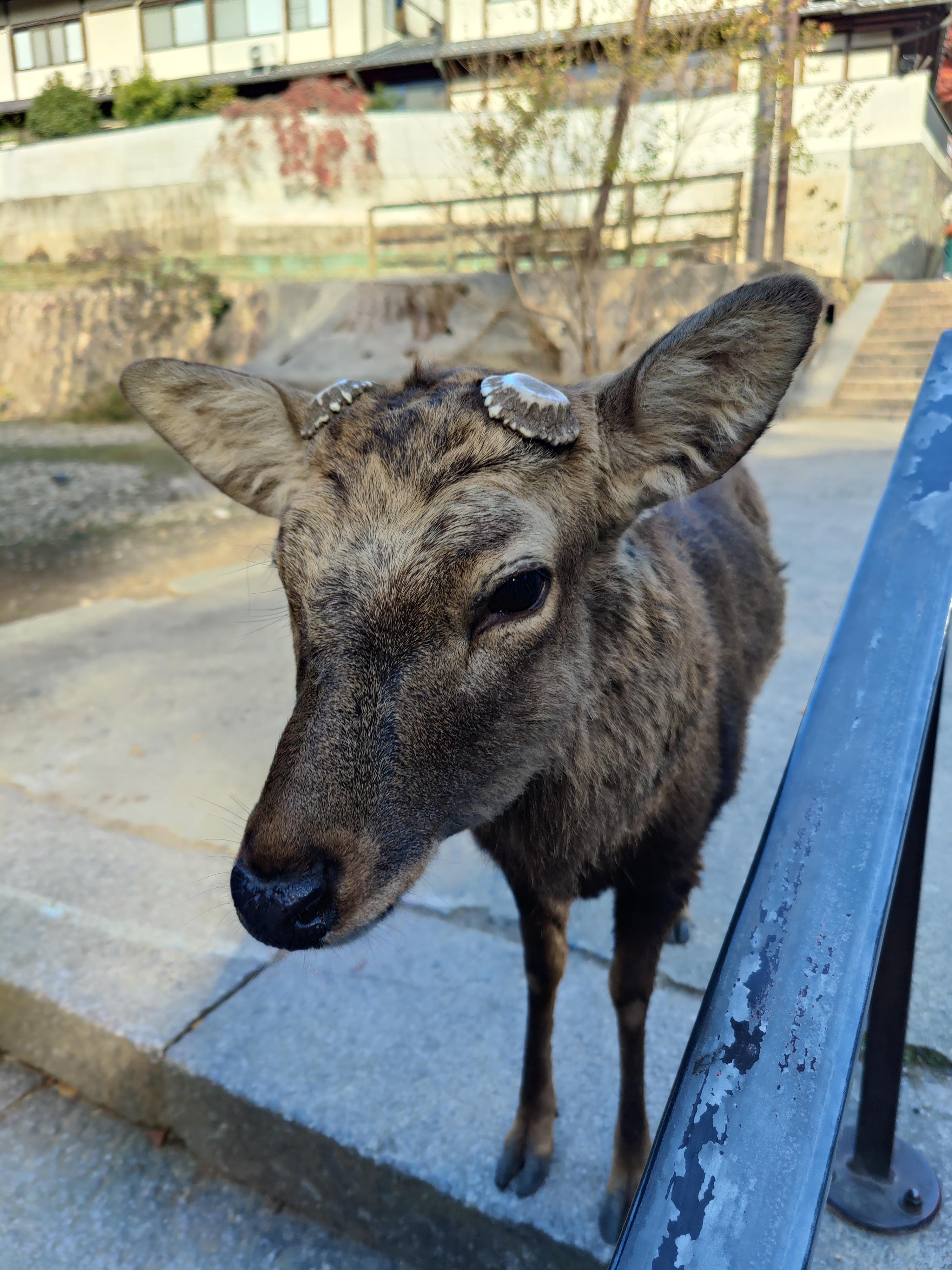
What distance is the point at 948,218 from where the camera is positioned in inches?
1125

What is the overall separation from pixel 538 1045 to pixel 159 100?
115 ft

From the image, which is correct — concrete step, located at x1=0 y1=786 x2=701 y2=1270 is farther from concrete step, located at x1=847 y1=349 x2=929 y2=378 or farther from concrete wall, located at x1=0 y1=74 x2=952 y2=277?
concrete wall, located at x1=0 y1=74 x2=952 y2=277

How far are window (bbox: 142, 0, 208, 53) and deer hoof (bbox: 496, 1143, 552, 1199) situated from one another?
38399 mm

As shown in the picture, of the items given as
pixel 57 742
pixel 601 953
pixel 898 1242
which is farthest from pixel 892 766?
pixel 57 742

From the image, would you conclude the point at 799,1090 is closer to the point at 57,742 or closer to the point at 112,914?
the point at 112,914

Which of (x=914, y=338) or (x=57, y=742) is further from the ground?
(x=914, y=338)

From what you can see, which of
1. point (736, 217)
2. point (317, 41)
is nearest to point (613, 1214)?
point (736, 217)

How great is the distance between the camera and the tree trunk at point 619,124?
40.4 ft

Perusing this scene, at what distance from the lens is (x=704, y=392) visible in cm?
183

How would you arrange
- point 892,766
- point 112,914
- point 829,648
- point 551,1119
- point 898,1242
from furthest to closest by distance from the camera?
point 112,914
point 551,1119
point 898,1242
point 829,648
point 892,766

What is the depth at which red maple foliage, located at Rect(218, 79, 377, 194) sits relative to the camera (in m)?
24.3

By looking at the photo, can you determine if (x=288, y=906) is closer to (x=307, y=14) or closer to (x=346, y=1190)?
(x=346, y=1190)

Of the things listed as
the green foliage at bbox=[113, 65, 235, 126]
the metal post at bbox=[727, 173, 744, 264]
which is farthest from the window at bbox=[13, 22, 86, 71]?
the metal post at bbox=[727, 173, 744, 264]

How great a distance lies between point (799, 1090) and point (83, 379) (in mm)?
19524
